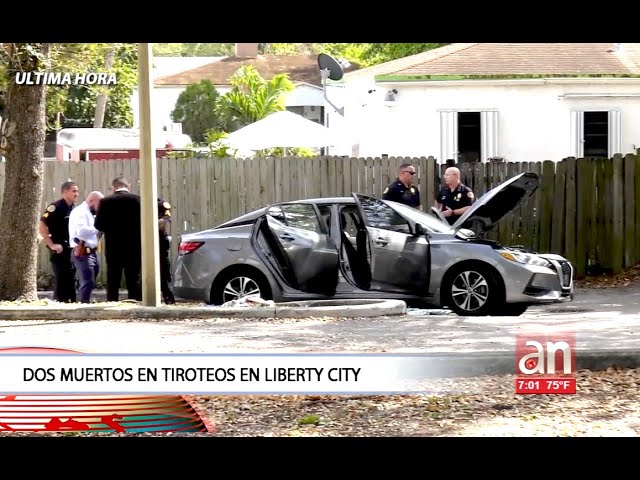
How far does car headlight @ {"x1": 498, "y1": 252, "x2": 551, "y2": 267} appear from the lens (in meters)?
11.6

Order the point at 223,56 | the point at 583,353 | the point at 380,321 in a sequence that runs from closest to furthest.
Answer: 1. the point at 583,353
2. the point at 223,56
3. the point at 380,321

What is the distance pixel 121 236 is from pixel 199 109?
1579mm

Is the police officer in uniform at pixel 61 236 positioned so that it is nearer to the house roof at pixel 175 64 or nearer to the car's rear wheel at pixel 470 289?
the house roof at pixel 175 64

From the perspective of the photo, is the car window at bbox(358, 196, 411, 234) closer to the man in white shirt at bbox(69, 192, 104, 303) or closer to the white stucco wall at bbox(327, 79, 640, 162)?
the white stucco wall at bbox(327, 79, 640, 162)

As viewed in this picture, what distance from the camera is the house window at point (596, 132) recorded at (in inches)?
610

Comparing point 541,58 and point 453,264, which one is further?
point 541,58

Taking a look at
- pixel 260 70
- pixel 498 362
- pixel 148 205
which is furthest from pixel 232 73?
pixel 498 362

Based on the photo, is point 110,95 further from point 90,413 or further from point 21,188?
point 90,413

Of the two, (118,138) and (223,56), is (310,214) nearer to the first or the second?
(223,56)

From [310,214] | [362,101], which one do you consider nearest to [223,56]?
[310,214]

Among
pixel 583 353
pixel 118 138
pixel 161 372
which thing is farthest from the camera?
pixel 118 138

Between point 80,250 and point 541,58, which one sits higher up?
point 541,58

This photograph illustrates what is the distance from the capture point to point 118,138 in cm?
1430

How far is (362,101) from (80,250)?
3.93m
